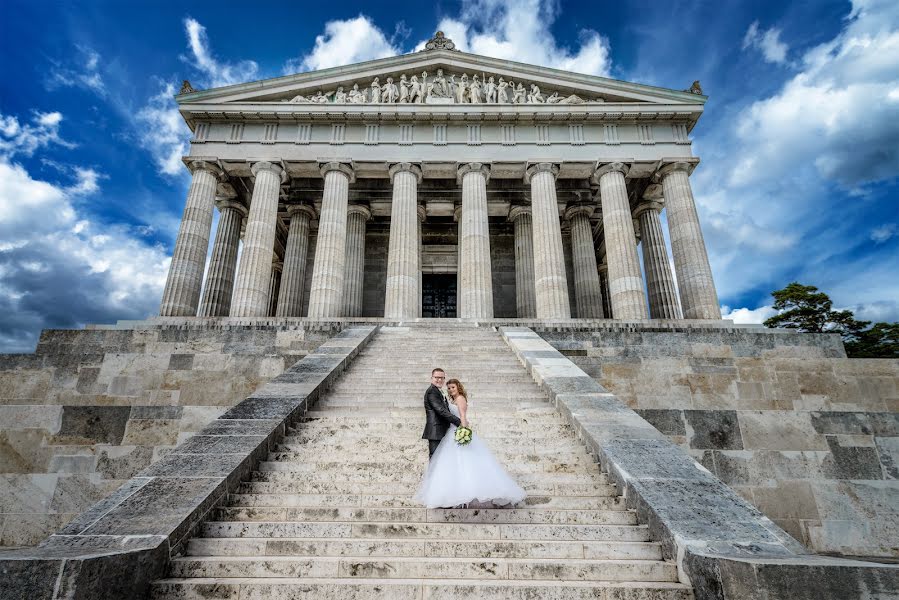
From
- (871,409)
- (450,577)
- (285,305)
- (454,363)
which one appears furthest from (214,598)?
(285,305)

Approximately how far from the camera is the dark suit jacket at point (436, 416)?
17.1ft

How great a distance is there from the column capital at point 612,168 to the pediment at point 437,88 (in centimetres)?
301

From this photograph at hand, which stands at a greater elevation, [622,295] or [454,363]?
[622,295]

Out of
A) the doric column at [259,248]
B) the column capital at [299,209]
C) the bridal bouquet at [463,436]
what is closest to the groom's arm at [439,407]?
the bridal bouquet at [463,436]

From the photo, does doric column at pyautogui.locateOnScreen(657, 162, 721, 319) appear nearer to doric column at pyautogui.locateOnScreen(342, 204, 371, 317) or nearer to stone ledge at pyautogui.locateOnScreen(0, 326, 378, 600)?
doric column at pyautogui.locateOnScreen(342, 204, 371, 317)

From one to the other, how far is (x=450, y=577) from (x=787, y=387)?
10.6 metres

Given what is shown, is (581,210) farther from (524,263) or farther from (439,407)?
(439,407)

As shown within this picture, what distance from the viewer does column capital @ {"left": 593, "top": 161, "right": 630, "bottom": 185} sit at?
2084 centimetres

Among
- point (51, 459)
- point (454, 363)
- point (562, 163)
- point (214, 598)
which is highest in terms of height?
point (562, 163)

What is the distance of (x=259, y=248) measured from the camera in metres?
19.4

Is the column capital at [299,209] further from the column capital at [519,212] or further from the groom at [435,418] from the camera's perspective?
the groom at [435,418]

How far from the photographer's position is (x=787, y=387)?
1074cm

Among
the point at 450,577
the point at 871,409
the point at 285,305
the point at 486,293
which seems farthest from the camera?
the point at 285,305

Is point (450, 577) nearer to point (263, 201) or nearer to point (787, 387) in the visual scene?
point (787, 387)
